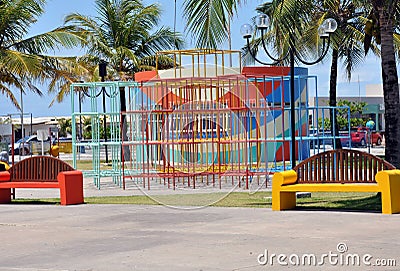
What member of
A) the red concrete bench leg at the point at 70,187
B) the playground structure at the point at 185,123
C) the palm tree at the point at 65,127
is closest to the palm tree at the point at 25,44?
the playground structure at the point at 185,123

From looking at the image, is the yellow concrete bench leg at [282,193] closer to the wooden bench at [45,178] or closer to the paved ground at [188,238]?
the paved ground at [188,238]

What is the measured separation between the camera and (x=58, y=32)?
28.4 m

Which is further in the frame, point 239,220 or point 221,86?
point 221,86

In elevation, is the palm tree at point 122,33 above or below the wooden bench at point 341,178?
above

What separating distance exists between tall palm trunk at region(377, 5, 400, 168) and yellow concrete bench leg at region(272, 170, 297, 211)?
2.19m

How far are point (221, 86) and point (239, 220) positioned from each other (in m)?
10.0

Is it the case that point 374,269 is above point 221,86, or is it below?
below

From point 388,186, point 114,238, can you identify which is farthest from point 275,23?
point 114,238

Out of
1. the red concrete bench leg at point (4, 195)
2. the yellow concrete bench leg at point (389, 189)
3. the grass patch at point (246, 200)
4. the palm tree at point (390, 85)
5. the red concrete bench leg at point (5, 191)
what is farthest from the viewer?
the red concrete bench leg at point (4, 195)

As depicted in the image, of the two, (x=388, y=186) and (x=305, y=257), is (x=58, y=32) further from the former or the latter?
(x=305, y=257)

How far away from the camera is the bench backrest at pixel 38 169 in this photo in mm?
15727

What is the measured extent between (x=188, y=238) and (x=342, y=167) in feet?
12.0

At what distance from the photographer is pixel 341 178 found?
12844 mm

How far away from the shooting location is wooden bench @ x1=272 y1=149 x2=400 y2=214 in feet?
39.4
